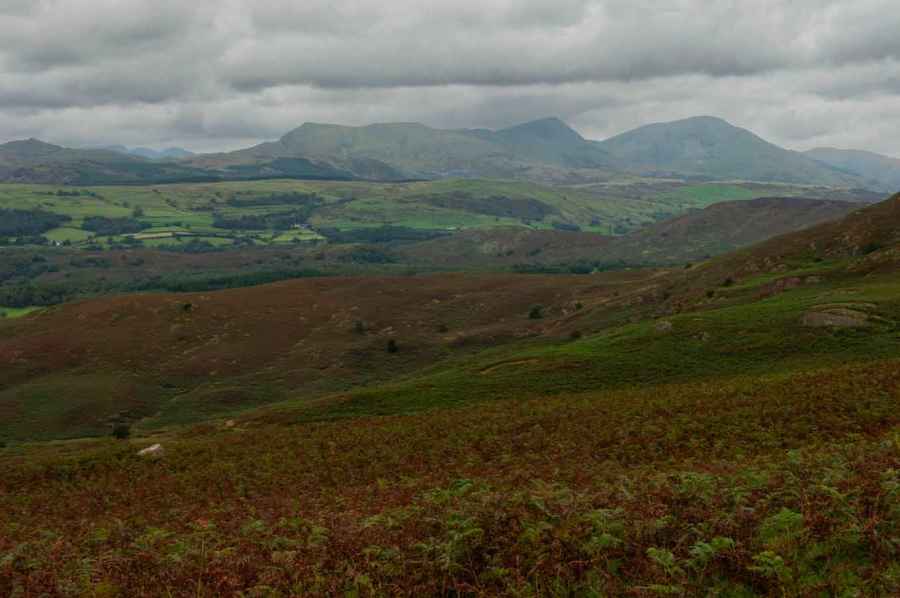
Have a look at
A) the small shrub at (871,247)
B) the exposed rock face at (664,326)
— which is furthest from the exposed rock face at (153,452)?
the small shrub at (871,247)

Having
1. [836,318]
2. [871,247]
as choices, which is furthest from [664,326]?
[871,247]

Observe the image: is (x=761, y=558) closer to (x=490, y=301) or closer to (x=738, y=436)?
(x=738, y=436)

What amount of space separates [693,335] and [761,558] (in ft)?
202

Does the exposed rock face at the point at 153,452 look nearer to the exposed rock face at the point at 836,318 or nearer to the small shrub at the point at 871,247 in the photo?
the exposed rock face at the point at 836,318

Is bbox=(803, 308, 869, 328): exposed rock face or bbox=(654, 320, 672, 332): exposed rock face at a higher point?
bbox=(803, 308, 869, 328): exposed rock face

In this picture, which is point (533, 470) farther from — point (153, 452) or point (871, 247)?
point (871, 247)

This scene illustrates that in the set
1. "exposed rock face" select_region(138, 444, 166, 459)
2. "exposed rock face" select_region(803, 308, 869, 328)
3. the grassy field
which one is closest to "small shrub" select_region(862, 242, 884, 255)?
the grassy field

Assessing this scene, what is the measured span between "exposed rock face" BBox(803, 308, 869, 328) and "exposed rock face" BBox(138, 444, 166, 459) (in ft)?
207

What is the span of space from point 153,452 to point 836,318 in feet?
216

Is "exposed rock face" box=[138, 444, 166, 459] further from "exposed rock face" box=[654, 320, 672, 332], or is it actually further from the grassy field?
"exposed rock face" box=[654, 320, 672, 332]

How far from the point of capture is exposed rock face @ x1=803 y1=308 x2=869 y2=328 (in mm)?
61281

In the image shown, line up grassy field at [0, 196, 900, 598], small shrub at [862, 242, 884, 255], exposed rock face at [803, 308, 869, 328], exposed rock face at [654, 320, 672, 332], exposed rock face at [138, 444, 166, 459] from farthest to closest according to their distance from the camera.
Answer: small shrub at [862, 242, 884, 255], exposed rock face at [654, 320, 672, 332], exposed rock face at [803, 308, 869, 328], exposed rock face at [138, 444, 166, 459], grassy field at [0, 196, 900, 598]

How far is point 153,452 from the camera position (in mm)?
48844

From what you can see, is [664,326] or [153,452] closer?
[153,452]
